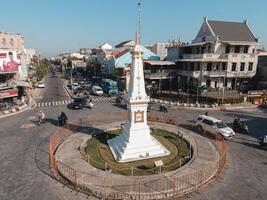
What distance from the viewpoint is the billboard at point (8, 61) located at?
123ft

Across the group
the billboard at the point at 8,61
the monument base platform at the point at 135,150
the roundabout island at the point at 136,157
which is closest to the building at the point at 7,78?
the billboard at the point at 8,61

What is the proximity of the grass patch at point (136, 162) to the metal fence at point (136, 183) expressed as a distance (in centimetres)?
113

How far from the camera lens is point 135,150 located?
1752 cm

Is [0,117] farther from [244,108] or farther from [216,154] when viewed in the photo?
[244,108]

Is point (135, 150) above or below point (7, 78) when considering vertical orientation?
below

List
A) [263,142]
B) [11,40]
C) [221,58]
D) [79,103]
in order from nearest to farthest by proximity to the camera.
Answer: [263,142], [79,103], [221,58], [11,40]

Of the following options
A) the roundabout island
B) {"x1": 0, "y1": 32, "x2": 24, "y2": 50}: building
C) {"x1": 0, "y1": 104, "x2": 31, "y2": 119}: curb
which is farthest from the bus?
{"x1": 0, "y1": 32, "x2": 24, "y2": 50}: building

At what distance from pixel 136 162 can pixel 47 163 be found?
6.59m

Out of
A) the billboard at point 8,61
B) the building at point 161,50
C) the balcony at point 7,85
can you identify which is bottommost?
the balcony at point 7,85

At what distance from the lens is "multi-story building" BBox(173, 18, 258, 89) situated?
4303 cm

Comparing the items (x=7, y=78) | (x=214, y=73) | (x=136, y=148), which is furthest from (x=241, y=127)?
(x=7, y=78)

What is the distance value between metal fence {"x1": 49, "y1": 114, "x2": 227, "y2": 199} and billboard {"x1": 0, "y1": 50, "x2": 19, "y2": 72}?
93.5 ft

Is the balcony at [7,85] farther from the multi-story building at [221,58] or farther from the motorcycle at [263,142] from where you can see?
the motorcycle at [263,142]

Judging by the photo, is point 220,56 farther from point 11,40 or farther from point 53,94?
point 11,40
